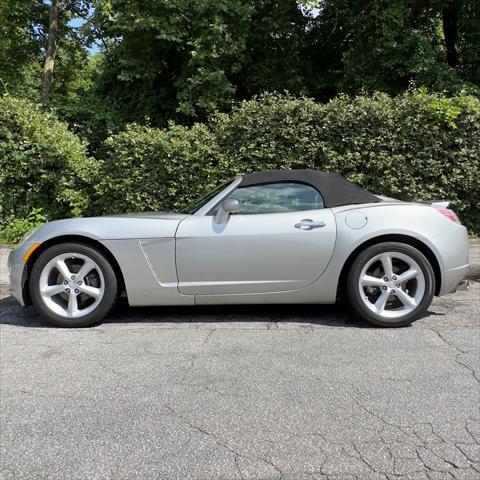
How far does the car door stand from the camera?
430 centimetres

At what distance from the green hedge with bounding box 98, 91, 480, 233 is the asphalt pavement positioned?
152 inches

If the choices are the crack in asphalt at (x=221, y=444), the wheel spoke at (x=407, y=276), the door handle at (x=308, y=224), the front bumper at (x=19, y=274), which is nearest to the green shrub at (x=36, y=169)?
the front bumper at (x=19, y=274)

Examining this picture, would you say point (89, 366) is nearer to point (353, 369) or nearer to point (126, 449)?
point (126, 449)

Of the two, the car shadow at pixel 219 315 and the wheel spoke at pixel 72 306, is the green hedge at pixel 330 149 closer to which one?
the car shadow at pixel 219 315

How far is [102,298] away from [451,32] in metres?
12.3

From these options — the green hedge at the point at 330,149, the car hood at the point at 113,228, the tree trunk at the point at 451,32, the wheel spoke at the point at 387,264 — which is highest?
the tree trunk at the point at 451,32

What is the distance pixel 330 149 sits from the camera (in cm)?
800

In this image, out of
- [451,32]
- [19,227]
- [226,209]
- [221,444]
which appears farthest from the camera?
[451,32]

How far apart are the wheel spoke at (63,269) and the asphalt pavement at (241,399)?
19.5 inches

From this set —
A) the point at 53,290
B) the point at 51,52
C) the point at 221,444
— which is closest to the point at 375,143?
the point at 53,290

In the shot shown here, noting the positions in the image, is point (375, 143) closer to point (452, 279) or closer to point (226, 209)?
point (452, 279)

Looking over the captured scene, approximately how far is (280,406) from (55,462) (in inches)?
47.3

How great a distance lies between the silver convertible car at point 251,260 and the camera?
4.31 meters

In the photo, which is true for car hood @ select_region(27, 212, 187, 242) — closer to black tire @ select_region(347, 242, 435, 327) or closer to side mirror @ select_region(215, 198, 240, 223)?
side mirror @ select_region(215, 198, 240, 223)
